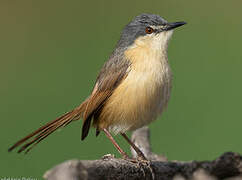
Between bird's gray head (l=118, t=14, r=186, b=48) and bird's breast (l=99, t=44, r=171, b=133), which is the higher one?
bird's gray head (l=118, t=14, r=186, b=48)

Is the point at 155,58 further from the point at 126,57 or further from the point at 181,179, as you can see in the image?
the point at 181,179

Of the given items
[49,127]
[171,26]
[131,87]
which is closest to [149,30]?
[171,26]

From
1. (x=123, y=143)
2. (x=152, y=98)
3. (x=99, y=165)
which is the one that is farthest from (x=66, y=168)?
(x=123, y=143)

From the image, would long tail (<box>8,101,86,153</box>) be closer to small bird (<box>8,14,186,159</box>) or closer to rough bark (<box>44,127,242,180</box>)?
small bird (<box>8,14,186,159</box>)

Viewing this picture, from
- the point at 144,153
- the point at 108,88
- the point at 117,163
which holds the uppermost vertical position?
the point at 108,88

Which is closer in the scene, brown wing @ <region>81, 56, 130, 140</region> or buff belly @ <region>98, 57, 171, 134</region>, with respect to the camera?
buff belly @ <region>98, 57, 171, 134</region>

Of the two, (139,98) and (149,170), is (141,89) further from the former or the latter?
(149,170)

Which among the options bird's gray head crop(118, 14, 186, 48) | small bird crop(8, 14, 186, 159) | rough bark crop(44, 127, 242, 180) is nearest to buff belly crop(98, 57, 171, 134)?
small bird crop(8, 14, 186, 159)

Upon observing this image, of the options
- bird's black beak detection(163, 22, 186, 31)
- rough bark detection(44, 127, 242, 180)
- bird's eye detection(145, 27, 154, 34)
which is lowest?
rough bark detection(44, 127, 242, 180)
